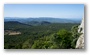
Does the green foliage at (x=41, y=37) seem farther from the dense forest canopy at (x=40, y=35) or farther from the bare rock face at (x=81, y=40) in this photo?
the bare rock face at (x=81, y=40)

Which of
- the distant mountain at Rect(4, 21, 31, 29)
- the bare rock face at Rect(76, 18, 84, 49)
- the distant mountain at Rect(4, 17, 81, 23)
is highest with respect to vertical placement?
the distant mountain at Rect(4, 17, 81, 23)

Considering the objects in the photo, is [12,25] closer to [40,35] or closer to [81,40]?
[40,35]

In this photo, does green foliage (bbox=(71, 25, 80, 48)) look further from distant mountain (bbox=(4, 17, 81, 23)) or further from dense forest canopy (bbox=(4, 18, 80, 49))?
distant mountain (bbox=(4, 17, 81, 23))

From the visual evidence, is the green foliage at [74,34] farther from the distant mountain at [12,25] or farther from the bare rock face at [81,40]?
the distant mountain at [12,25]

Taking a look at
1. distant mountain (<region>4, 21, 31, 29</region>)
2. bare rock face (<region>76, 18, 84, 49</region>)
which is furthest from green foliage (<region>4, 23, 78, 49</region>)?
bare rock face (<region>76, 18, 84, 49</region>)

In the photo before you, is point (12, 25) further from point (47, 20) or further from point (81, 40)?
point (81, 40)

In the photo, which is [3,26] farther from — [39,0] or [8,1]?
[39,0]

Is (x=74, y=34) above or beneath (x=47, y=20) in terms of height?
beneath

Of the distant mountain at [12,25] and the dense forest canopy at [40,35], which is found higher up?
the distant mountain at [12,25]

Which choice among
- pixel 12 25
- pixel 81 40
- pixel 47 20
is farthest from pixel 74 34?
pixel 12 25

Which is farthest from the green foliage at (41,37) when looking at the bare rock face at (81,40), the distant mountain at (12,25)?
the bare rock face at (81,40)

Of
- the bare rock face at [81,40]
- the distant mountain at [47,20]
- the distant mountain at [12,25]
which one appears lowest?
Answer: the bare rock face at [81,40]
